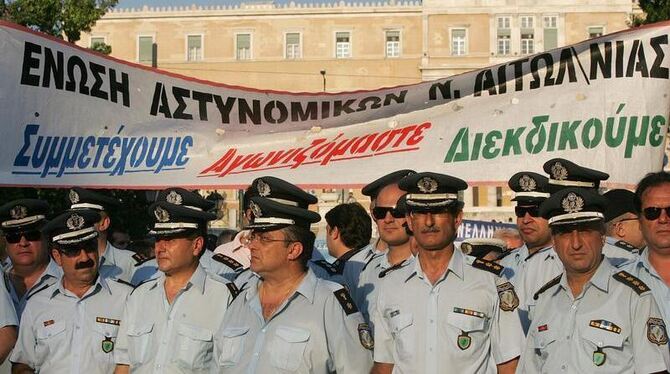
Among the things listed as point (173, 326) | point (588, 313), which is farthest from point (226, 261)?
point (588, 313)

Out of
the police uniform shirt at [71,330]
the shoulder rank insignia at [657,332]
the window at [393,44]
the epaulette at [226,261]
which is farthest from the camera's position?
the window at [393,44]

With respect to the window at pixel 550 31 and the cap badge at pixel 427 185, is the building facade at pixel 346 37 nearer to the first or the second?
the window at pixel 550 31

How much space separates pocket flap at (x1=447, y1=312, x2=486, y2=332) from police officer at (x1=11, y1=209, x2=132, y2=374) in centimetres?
181

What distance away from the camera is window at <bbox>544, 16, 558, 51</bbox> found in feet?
217

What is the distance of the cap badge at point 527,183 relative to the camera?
293 inches

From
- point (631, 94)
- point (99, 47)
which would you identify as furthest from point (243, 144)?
point (99, 47)

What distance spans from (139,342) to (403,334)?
4.18 ft

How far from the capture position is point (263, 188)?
5.99 meters

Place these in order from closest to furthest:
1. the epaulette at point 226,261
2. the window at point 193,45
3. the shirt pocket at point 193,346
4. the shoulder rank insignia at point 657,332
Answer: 1. the shoulder rank insignia at point 657,332
2. the shirt pocket at point 193,346
3. the epaulette at point 226,261
4. the window at point 193,45

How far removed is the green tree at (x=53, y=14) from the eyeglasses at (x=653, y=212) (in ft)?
69.9

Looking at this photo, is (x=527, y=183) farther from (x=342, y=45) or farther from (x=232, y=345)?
(x=342, y=45)

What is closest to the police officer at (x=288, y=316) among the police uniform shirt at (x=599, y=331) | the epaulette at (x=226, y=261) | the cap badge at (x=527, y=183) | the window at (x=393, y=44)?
the police uniform shirt at (x=599, y=331)

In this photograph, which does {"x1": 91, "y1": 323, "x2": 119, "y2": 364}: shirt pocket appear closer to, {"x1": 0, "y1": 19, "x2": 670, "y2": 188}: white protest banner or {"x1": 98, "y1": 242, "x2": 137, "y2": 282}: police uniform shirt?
{"x1": 98, "y1": 242, "x2": 137, "y2": 282}: police uniform shirt

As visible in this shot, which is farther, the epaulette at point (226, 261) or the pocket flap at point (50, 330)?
the epaulette at point (226, 261)
